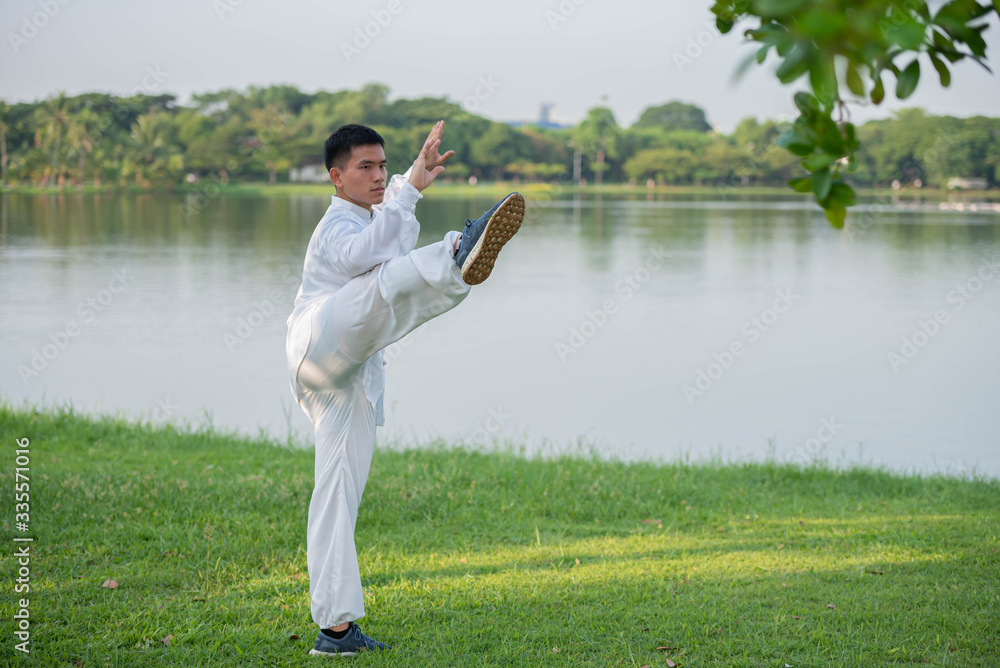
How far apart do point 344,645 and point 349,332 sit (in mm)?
A: 1197

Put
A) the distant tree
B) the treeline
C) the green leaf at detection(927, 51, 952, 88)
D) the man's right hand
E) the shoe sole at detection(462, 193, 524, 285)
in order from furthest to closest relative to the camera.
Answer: the distant tree → the treeline → the man's right hand → the shoe sole at detection(462, 193, 524, 285) → the green leaf at detection(927, 51, 952, 88)

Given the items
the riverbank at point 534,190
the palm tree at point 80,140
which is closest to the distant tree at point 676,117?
the riverbank at point 534,190

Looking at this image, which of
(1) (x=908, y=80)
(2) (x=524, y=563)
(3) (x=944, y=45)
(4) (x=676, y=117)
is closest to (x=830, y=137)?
(1) (x=908, y=80)

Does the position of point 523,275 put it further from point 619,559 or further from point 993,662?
point 993,662

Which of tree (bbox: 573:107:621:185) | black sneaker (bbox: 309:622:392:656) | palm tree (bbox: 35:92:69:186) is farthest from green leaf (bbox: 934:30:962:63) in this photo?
tree (bbox: 573:107:621:185)

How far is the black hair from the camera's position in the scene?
3432 millimetres

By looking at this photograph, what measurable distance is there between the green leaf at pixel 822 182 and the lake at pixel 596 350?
6010mm

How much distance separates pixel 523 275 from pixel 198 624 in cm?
1766

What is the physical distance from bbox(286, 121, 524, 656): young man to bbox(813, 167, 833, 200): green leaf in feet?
4.50

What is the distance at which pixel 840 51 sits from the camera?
1434 mm

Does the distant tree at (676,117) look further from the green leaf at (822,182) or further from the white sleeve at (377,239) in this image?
the green leaf at (822,182)

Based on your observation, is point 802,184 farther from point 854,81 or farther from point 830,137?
point 854,81

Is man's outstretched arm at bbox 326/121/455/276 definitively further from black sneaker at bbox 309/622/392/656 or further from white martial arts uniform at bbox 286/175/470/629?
black sneaker at bbox 309/622/392/656

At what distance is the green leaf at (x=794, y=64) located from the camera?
1.45 m
